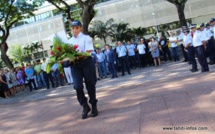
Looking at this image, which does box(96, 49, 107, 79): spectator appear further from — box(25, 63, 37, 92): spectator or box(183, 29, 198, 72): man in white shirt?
box(183, 29, 198, 72): man in white shirt

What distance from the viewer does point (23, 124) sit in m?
6.43

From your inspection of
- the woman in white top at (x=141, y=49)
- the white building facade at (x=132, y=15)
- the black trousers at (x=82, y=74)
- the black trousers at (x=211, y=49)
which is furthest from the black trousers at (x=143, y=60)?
the white building facade at (x=132, y=15)

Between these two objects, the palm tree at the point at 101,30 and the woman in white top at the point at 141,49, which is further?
the palm tree at the point at 101,30

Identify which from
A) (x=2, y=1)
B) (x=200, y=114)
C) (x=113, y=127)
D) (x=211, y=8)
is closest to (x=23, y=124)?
(x=113, y=127)

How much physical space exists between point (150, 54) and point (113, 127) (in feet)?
34.7

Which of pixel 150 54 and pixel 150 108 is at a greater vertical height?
pixel 150 54

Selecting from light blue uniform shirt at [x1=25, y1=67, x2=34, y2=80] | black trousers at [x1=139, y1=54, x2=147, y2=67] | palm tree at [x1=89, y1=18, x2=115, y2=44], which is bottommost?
black trousers at [x1=139, y1=54, x2=147, y2=67]

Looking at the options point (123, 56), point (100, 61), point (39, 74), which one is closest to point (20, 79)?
point (39, 74)

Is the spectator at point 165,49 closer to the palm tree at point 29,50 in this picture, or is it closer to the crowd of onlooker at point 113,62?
the crowd of onlooker at point 113,62

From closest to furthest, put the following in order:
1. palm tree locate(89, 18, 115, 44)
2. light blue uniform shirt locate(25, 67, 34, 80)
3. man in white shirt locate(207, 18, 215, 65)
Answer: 1. man in white shirt locate(207, 18, 215, 65)
2. light blue uniform shirt locate(25, 67, 34, 80)
3. palm tree locate(89, 18, 115, 44)

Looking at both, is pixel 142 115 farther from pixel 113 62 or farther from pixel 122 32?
pixel 122 32

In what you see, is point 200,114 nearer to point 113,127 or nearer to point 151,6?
point 113,127

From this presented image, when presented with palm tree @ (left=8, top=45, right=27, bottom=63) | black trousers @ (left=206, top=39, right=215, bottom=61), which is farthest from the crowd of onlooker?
palm tree @ (left=8, top=45, right=27, bottom=63)

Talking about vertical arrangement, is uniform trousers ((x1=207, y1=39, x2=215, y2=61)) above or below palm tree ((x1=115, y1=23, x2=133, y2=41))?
below
